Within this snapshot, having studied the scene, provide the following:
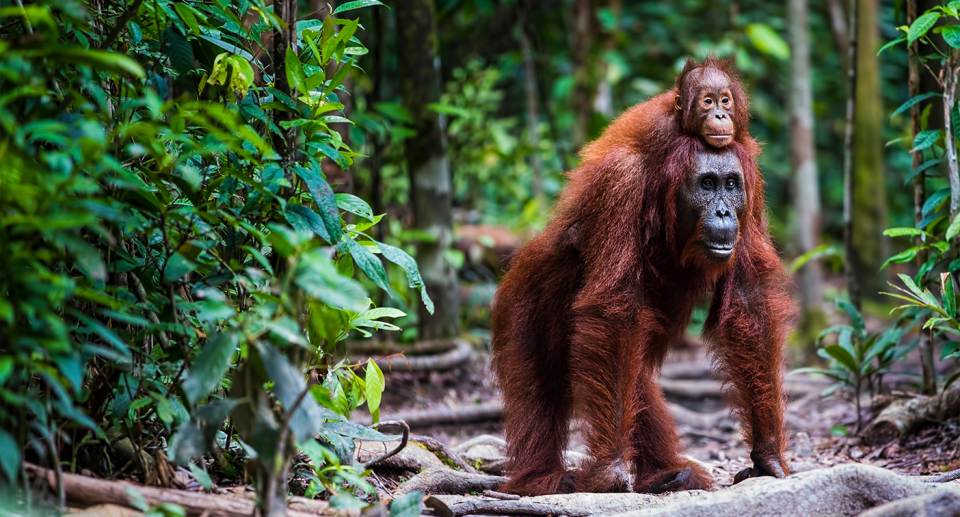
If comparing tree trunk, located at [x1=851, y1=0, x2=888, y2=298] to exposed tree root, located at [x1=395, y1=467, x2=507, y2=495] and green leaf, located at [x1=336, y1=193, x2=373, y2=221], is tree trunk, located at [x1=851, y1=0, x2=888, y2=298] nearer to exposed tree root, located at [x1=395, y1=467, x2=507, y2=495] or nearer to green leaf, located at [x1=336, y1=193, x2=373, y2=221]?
exposed tree root, located at [x1=395, y1=467, x2=507, y2=495]

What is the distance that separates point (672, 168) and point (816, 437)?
2602 mm

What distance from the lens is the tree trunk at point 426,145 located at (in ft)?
20.1

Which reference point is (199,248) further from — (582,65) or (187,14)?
(582,65)

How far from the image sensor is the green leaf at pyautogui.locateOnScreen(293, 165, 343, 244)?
8.79 ft

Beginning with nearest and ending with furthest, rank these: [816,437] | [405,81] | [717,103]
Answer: [717,103]
[816,437]
[405,81]

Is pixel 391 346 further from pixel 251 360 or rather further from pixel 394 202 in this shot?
pixel 251 360

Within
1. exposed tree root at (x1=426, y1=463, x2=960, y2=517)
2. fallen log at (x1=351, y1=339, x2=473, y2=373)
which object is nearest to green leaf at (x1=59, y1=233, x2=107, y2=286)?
exposed tree root at (x1=426, y1=463, x2=960, y2=517)

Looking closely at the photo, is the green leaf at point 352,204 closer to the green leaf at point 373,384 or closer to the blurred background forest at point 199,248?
the blurred background forest at point 199,248

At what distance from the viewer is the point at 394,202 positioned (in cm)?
870

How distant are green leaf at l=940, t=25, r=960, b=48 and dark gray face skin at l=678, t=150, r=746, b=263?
3.72 feet

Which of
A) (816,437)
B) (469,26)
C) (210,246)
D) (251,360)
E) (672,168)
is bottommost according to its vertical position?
(816,437)

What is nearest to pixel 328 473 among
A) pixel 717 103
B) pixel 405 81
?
pixel 717 103

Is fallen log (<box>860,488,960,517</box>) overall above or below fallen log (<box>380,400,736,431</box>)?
above

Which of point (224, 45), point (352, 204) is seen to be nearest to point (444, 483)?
point (352, 204)
